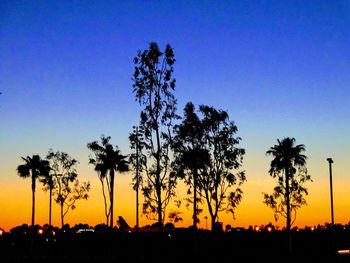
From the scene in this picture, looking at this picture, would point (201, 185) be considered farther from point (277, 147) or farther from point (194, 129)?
point (277, 147)

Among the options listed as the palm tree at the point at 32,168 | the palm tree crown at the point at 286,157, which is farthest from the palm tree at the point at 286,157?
the palm tree at the point at 32,168

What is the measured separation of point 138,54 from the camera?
59031 mm

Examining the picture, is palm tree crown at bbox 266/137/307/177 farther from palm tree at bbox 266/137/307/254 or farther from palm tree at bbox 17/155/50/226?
palm tree at bbox 17/155/50/226

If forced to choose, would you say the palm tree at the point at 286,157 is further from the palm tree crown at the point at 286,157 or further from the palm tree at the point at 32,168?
the palm tree at the point at 32,168

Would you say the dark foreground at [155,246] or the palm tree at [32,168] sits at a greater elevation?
the palm tree at [32,168]

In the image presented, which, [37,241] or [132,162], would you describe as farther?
[37,241]

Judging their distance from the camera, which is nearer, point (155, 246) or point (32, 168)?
point (155, 246)

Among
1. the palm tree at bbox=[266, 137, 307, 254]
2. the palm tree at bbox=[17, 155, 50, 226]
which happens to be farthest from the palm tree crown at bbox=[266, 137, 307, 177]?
the palm tree at bbox=[17, 155, 50, 226]

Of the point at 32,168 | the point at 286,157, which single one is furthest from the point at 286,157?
the point at 32,168

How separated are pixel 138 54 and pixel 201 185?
1906 centimetres

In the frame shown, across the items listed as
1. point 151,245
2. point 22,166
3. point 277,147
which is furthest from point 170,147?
point 22,166

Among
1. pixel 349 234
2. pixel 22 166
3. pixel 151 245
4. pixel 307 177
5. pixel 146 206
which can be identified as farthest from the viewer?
pixel 349 234

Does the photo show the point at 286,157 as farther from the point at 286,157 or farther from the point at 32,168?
the point at 32,168

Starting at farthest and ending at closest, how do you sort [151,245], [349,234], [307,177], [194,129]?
1. [349,234]
2. [307,177]
3. [194,129]
4. [151,245]
